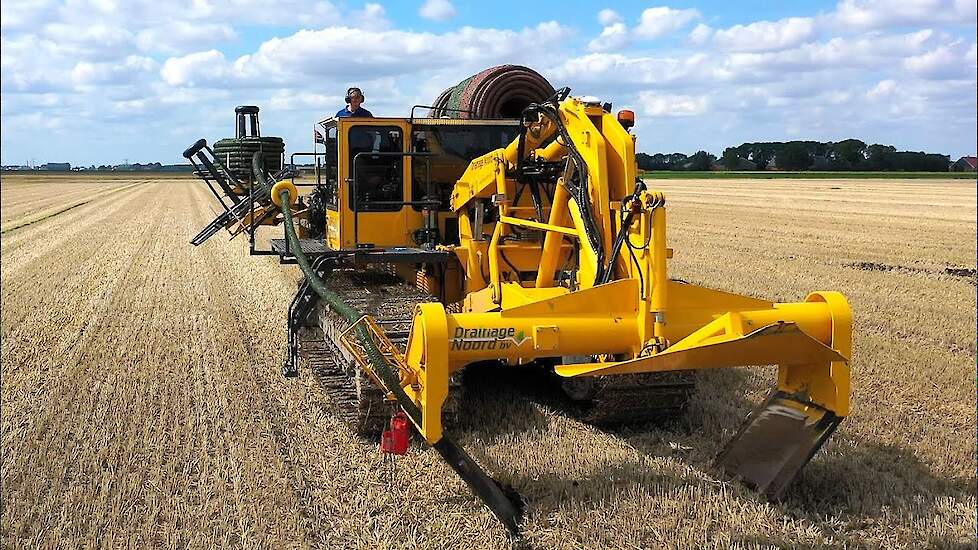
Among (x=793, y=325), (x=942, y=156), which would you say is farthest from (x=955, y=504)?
(x=942, y=156)

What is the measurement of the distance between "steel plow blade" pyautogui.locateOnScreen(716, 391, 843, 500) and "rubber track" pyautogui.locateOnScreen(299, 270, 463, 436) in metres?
1.96

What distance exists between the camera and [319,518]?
5.07 metres

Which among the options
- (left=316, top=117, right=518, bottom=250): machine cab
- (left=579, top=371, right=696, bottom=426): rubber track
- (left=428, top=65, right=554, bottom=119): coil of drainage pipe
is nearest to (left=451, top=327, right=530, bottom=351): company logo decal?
(left=579, top=371, right=696, bottom=426): rubber track

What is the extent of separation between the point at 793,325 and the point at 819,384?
711 millimetres

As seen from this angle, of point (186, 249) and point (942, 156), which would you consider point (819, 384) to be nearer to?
point (186, 249)

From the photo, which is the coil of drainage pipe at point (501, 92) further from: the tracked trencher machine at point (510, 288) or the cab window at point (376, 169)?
the cab window at point (376, 169)

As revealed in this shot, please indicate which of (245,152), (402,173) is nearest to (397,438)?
(402,173)

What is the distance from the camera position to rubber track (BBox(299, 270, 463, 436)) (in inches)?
243

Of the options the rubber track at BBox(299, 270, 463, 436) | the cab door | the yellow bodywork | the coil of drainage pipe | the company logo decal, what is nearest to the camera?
the yellow bodywork

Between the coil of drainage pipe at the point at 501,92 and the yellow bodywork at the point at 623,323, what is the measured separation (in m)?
2.44

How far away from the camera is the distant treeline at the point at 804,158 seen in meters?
83.4

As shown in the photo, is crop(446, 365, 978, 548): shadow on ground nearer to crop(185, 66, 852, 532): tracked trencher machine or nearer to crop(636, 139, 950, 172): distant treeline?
crop(185, 66, 852, 532): tracked trencher machine

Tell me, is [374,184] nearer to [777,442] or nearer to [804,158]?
[777,442]

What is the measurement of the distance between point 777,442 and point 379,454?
2644mm
